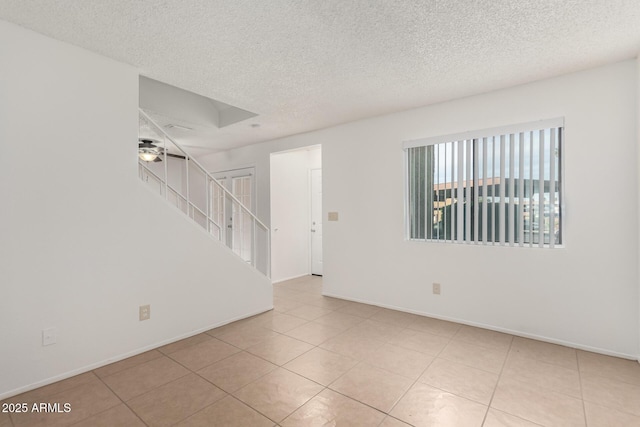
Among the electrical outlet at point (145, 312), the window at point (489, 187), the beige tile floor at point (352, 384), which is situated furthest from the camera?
the window at point (489, 187)

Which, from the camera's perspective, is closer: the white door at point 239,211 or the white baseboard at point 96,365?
the white baseboard at point 96,365

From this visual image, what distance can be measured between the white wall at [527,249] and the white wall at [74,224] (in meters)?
2.34

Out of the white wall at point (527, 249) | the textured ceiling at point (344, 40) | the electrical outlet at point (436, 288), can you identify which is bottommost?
the electrical outlet at point (436, 288)

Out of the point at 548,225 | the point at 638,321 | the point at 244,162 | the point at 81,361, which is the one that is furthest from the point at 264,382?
the point at 244,162

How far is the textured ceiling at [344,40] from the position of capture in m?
1.88

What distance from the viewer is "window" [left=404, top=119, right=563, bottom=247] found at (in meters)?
2.85

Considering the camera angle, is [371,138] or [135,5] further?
[371,138]

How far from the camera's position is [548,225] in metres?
2.86

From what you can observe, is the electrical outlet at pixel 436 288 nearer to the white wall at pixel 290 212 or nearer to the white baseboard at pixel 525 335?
the white baseboard at pixel 525 335

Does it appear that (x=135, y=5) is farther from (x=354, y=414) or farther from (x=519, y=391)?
(x=519, y=391)

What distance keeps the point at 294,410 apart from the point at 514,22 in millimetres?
2868

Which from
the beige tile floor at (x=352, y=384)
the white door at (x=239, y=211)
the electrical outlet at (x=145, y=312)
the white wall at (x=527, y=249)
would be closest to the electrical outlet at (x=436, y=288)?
the white wall at (x=527, y=249)

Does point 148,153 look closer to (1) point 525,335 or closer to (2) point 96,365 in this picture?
(2) point 96,365

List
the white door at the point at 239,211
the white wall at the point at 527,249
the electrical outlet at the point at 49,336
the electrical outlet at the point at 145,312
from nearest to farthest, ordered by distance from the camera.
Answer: the electrical outlet at the point at 49,336 < the white wall at the point at 527,249 < the electrical outlet at the point at 145,312 < the white door at the point at 239,211
